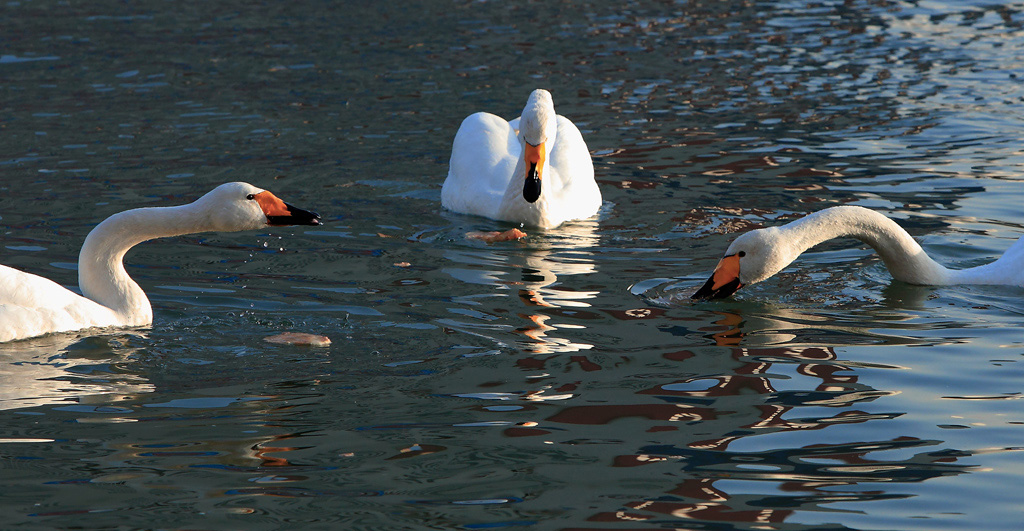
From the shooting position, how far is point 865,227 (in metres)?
8.38

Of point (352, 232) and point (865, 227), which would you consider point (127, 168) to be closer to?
point (352, 232)

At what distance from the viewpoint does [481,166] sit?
11.4 metres

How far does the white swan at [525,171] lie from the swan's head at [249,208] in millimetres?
3316

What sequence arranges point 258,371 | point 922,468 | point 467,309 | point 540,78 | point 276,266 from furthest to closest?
point 540,78 < point 276,266 < point 467,309 < point 258,371 < point 922,468

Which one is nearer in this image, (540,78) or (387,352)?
(387,352)

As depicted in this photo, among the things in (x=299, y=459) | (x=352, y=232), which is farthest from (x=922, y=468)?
(x=352, y=232)

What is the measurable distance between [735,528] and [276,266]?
16.9ft

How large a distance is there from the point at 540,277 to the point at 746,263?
1.55m

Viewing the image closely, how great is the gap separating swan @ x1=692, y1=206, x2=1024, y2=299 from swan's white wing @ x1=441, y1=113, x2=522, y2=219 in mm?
3282

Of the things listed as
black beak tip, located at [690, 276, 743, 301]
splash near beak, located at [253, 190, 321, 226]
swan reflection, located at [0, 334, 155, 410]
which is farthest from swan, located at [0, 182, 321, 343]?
black beak tip, located at [690, 276, 743, 301]

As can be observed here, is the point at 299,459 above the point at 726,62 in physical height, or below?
below

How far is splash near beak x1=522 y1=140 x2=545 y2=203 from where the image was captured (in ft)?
33.2

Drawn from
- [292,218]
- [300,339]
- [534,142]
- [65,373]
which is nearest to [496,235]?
[534,142]

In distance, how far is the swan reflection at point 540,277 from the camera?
7.34m
